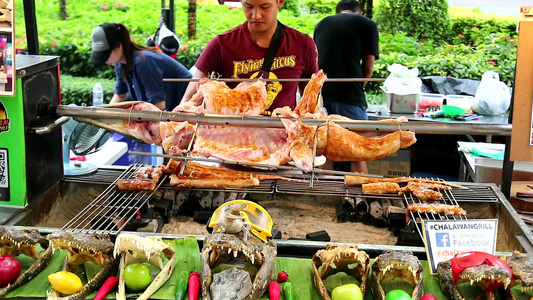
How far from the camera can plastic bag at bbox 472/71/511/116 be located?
6453 mm

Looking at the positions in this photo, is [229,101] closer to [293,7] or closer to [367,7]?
[367,7]

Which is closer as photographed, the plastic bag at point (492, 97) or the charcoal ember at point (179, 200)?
the charcoal ember at point (179, 200)

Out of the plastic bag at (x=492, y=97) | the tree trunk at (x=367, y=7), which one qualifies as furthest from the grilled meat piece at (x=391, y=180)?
the tree trunk at (x=367, y=7)

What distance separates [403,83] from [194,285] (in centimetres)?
500

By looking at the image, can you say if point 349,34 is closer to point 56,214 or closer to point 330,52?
point 330,52

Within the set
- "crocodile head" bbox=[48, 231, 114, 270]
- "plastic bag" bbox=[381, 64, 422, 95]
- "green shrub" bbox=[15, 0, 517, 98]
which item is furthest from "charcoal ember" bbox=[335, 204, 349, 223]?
"green shrub" bbox=[15, 0, 517, 98]

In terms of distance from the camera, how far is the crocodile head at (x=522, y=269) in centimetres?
241

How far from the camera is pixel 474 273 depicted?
2.34 meters

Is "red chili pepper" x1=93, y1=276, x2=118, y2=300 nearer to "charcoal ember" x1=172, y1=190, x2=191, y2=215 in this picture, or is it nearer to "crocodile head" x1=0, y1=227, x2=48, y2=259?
"crocodile head" x1=0, y1=227, x2=48, y2=259

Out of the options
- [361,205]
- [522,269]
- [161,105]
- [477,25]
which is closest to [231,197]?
[361,205]

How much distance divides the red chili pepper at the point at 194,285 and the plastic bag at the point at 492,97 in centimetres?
503

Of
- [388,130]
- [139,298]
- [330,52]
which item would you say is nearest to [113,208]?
[139,298]

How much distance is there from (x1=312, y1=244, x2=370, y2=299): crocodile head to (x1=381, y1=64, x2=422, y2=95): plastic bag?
4451mm

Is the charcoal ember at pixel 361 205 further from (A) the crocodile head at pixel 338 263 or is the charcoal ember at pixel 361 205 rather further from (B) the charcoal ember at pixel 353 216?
(A) the crocodile head at pixel 338 263
